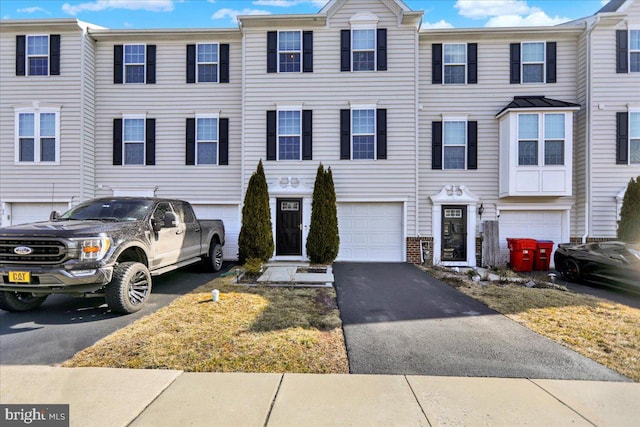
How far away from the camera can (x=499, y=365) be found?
3465 millimetres

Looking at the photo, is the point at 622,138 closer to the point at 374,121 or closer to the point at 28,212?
the point at 374,121

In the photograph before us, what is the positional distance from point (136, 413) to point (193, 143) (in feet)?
31.6

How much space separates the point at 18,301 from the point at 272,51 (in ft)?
30.7

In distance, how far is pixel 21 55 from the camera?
10438 millimetres

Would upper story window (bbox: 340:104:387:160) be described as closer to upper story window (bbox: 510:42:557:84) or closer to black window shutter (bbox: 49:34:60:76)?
upper story window (bbox: 510:42:557:84)

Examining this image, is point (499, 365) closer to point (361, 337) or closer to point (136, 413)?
point (361, 337)

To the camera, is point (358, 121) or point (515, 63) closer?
point (358, 121)

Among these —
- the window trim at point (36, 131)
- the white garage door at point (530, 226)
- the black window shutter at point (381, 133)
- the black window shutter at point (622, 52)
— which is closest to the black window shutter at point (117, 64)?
the window trim at point (36, 131)

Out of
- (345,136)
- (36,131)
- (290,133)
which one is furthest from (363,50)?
(36,131)

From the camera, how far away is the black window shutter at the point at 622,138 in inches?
392

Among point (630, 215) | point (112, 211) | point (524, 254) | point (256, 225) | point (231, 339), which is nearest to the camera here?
point (231, 339)

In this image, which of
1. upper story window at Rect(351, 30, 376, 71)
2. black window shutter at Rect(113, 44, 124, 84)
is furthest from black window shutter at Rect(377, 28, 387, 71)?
black window shutter at Rect(113, 44, 124, 84)

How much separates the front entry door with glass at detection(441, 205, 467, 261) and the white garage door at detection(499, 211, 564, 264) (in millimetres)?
1310

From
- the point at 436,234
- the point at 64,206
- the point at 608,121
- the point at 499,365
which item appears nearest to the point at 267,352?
the point at 499,365
